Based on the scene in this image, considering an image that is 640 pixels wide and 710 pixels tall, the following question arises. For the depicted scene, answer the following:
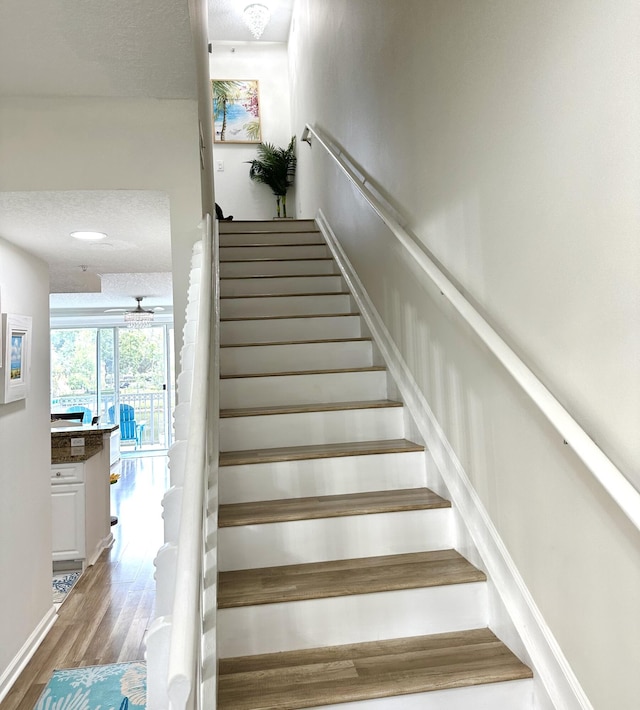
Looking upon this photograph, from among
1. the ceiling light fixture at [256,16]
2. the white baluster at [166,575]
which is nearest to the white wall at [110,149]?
the white baluster at [166,575]

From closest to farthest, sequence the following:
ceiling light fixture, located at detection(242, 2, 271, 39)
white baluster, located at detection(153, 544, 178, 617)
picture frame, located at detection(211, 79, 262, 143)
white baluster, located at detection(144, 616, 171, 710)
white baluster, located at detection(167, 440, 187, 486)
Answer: white baluster, located at detection(144, 616, 171, 710), white baluster, located at detection(153, 544, 178, 617), white baluster, located at detection(167, 440, 187, 486), ceiling light fixture, located at detection(242, 2, 271, 39), picture frame, located at detection(211, 79, 262, 143)

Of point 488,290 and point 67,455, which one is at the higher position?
point 488,290

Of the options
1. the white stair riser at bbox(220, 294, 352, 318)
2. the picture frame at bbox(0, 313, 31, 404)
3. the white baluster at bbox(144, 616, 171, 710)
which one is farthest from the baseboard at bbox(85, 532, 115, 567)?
the white baluster at bbox(144, 616, 171, 710)

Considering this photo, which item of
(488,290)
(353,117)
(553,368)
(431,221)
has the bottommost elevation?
(553,368)

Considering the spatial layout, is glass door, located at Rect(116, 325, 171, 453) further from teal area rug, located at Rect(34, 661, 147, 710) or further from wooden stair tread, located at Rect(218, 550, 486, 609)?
wooden stair tread, located at Rect(218, 550, 486, 609)

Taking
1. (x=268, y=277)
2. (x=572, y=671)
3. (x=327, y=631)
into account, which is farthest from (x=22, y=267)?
(x=572, y=671)

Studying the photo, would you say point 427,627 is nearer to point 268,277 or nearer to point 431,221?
point 431,221

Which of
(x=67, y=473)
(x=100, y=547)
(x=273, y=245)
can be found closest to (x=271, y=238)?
(x=273, y=245)

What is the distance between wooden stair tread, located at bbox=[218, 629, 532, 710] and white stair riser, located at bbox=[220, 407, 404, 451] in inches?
36.5

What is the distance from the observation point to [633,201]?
112 centimetres

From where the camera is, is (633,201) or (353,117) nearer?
(633,201)

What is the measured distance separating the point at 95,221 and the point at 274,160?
13.5ft

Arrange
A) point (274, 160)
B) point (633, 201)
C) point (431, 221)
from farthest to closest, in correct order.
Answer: point (274, 160), point (431, 221), point (633, 201)

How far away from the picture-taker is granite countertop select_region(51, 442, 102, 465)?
4.67 m
